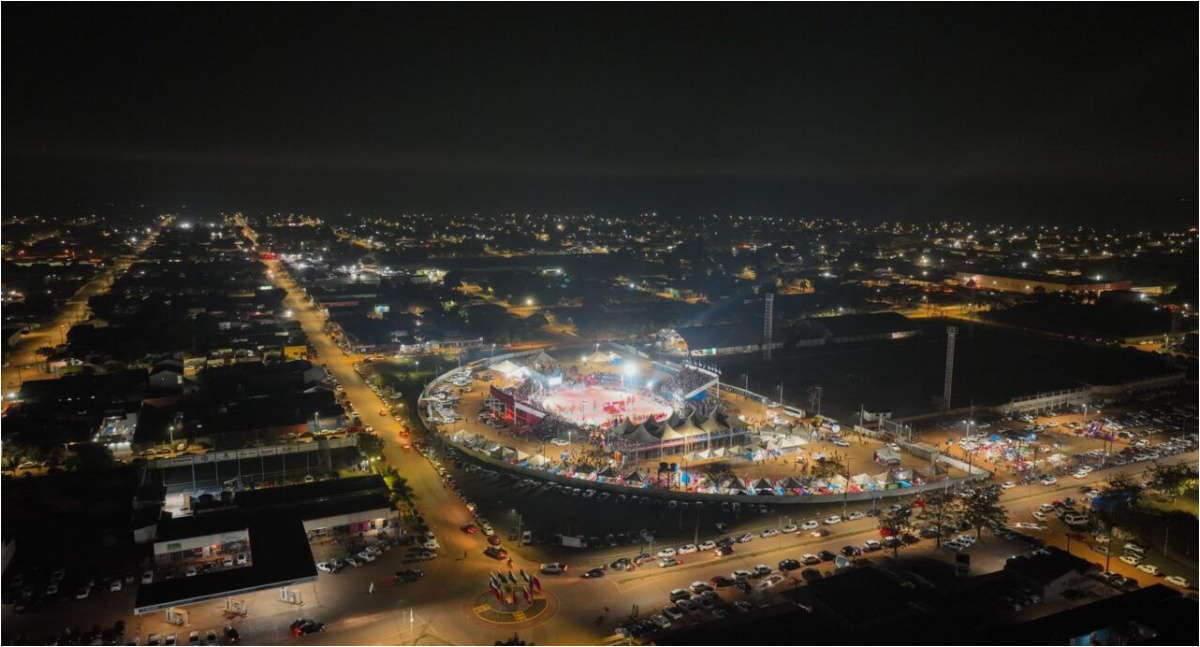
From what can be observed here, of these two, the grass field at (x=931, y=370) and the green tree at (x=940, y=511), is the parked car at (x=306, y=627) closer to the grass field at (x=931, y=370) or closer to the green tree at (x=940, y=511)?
the green tree at (x=940, y=511)

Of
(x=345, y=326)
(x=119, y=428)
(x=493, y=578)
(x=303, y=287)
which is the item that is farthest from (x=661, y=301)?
(x=493, y=578)

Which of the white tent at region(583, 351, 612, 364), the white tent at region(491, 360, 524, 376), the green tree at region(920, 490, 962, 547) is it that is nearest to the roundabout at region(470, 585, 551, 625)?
the green tree at region(920, 490, 962, 547)

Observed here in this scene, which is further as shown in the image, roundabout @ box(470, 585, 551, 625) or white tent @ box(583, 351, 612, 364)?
white tent @ box(583, 351, 612, 364)

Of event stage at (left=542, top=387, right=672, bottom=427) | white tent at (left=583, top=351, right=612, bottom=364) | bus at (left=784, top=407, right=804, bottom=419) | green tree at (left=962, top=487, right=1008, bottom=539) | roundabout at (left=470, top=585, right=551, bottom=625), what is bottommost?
roundabout at (left=470, top=585, right=551, bottom=625)

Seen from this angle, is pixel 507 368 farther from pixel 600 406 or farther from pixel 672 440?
pixel 672 440

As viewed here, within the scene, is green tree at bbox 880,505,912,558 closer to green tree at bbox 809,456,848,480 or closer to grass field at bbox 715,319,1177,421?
green tree at bbox 809,456,848,480

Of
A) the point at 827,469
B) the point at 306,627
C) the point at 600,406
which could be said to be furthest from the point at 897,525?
the point at 306,627
